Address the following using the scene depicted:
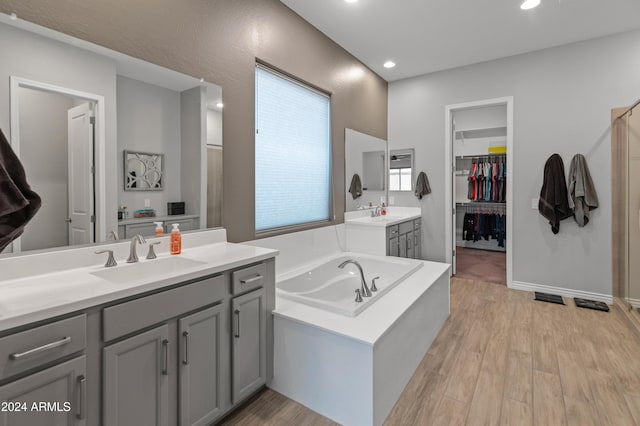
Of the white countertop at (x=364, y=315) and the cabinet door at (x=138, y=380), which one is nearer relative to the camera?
the cabinet door at (x=138, y=380)

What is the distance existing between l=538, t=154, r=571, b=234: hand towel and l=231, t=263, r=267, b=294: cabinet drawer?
3445 millimetres

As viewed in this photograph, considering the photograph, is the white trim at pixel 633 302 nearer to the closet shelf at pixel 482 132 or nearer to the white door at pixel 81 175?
the closet shelf at pixel 482 132

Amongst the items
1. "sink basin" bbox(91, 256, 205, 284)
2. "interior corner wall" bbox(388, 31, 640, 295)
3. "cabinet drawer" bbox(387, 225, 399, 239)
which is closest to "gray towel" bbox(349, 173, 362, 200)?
"cabinet drawer" bbox(387, 225, 399, 239)

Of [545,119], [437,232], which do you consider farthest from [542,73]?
[437,232]

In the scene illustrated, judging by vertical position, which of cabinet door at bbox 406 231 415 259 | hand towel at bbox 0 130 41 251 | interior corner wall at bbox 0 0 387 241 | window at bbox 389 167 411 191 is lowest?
cabinet door at bbox 406 231 415 259

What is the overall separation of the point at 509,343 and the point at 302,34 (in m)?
3.25

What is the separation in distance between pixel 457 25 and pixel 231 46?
2273mm

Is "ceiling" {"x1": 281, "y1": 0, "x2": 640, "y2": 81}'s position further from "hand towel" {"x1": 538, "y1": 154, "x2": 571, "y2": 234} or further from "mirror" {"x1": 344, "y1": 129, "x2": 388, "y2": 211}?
"hand towel" {"x1": 538, "y1": 154, "x2": 571, "y2": 234}

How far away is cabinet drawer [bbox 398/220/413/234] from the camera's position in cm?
403

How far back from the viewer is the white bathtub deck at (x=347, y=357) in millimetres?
1686

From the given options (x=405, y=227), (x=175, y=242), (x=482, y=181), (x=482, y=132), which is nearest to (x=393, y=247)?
(x=405, y=227)

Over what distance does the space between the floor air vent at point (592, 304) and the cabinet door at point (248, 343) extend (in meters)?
3.43

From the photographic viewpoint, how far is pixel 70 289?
1.25 metres

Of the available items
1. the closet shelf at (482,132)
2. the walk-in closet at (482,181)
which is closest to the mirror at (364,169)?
the walk-in closet at (482,181)
